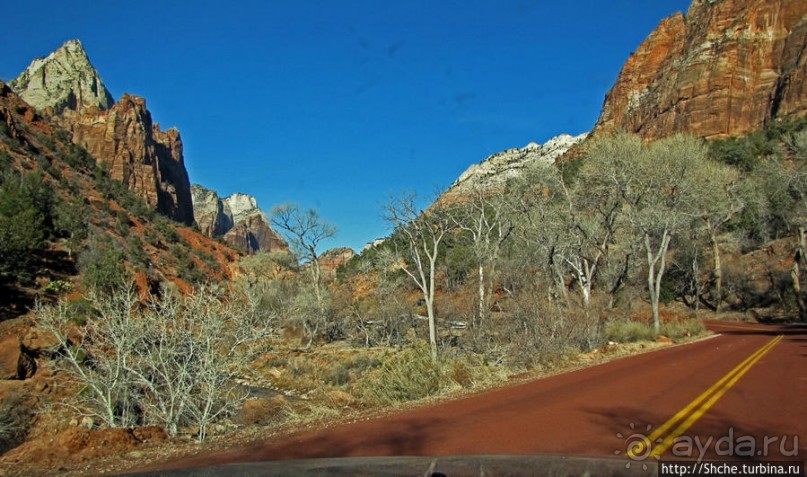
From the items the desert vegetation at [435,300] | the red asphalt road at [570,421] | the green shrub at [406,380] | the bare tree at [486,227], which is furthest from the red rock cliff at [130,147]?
the red asphalt road at [570,421]

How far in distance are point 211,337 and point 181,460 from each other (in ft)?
17.6

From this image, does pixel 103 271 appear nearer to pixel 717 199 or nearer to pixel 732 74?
pixel 717 199

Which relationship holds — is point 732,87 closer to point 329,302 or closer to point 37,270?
point 329,302

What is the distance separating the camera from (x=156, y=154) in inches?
4102

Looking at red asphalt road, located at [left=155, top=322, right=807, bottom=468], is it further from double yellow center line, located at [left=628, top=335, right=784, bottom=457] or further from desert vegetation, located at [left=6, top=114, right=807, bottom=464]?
desert vegetation, located at [left=6, top=114, right=807, bottom=464]

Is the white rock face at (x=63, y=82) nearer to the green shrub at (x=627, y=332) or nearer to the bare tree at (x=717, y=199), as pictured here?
the bare tree at (x=717, y=199)

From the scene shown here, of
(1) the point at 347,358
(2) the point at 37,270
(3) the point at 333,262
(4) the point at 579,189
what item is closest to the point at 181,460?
(1) the point at 347,358

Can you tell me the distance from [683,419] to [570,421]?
158 centimetres

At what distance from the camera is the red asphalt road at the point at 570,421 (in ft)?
20.9

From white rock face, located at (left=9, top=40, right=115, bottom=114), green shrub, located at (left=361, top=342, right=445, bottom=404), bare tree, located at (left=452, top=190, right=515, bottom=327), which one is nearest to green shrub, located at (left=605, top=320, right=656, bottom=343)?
bare tree, located at (left=452, top=190, right=515, bottom=327)

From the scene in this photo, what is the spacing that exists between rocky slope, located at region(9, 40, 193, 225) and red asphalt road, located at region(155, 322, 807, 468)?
283ft

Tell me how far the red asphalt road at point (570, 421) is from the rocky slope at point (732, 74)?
60.7 m

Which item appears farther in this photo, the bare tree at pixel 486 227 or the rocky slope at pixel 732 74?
the rocky slope at pixel 732 74

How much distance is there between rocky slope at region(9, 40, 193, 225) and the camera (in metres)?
88.4
